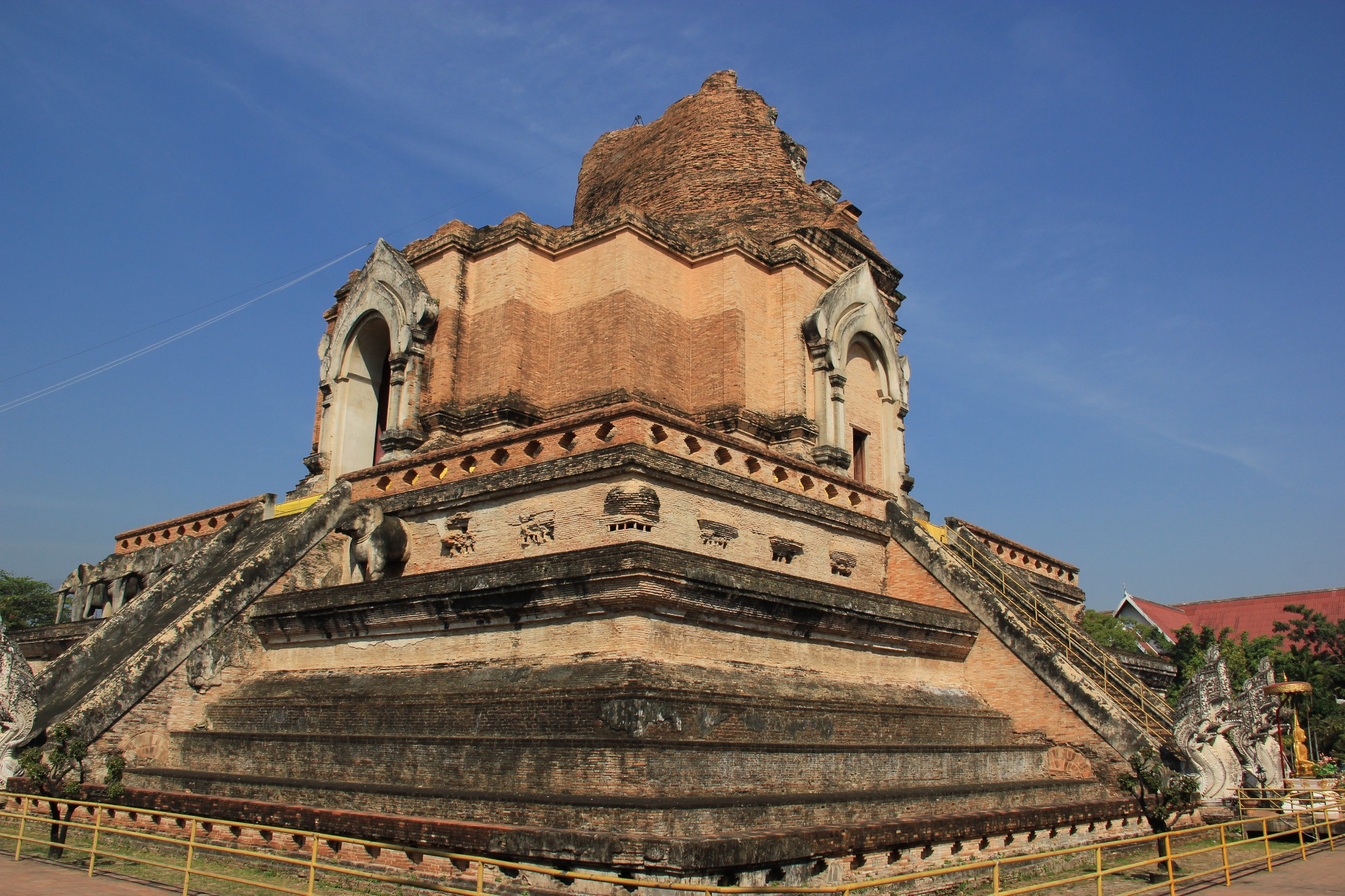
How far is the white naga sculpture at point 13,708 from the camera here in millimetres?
11133

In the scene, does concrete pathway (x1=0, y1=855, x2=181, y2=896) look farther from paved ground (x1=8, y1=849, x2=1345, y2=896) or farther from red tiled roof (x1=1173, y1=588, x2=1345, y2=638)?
red tiled roof (x1=1173, y1=588, x2=1345, y2=638)

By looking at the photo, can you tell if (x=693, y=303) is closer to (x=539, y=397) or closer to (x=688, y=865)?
(x=539, y=397)

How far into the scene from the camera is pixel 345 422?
17.8 metres

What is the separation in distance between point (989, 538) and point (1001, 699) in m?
5.17

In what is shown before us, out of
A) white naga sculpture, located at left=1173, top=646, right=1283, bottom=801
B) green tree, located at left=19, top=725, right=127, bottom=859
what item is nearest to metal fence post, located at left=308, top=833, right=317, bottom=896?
green tree, located at left=19, top=725, right=127, bottom=859

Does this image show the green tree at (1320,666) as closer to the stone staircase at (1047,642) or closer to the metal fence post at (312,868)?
the stone staircase at (1047,642)

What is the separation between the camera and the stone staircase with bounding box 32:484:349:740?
1166cm

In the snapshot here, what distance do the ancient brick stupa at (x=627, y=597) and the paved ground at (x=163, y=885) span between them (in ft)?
3.67

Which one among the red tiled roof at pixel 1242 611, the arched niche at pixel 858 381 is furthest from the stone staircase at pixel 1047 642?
the red tiled roof at pixel 1242 611

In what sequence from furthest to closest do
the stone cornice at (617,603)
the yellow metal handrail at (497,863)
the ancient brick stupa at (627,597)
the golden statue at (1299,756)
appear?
the golden statue at (1299,756), the stone cornice at (617,603), the ancient brick stupa at (627,597), the yellow metal handrail at (497,863)

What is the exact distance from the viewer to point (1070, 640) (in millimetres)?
14906

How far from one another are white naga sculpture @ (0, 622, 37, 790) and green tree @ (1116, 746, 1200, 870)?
39.5ft

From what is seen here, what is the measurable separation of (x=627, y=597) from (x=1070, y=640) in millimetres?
7933

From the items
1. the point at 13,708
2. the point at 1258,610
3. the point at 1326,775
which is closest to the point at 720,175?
the point at 13,708
